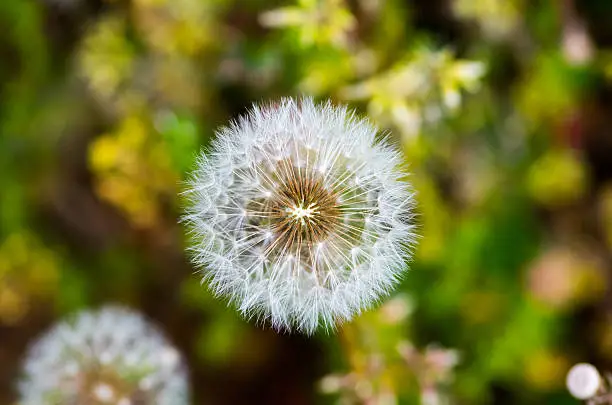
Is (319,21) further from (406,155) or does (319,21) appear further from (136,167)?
(136,167)

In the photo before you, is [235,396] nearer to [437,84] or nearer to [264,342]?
[264,342]

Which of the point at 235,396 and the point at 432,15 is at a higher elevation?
the point at 432,15

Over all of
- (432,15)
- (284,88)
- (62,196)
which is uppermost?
(62,196)

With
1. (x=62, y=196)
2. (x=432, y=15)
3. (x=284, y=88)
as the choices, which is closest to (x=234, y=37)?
(x=284, y=88)

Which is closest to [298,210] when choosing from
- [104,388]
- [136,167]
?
[104,388]

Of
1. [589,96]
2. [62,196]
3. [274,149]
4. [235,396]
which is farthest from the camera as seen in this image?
[62,196]

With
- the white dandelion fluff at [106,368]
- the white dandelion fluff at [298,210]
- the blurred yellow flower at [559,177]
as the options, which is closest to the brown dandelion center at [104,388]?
the white dandelion fluff at [106,368]

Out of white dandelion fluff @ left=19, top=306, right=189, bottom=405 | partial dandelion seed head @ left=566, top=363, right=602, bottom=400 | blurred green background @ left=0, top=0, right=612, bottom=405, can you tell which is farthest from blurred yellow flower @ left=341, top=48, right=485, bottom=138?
white dandelion fluff @ left=19, top=306, right=189, bottom=405
